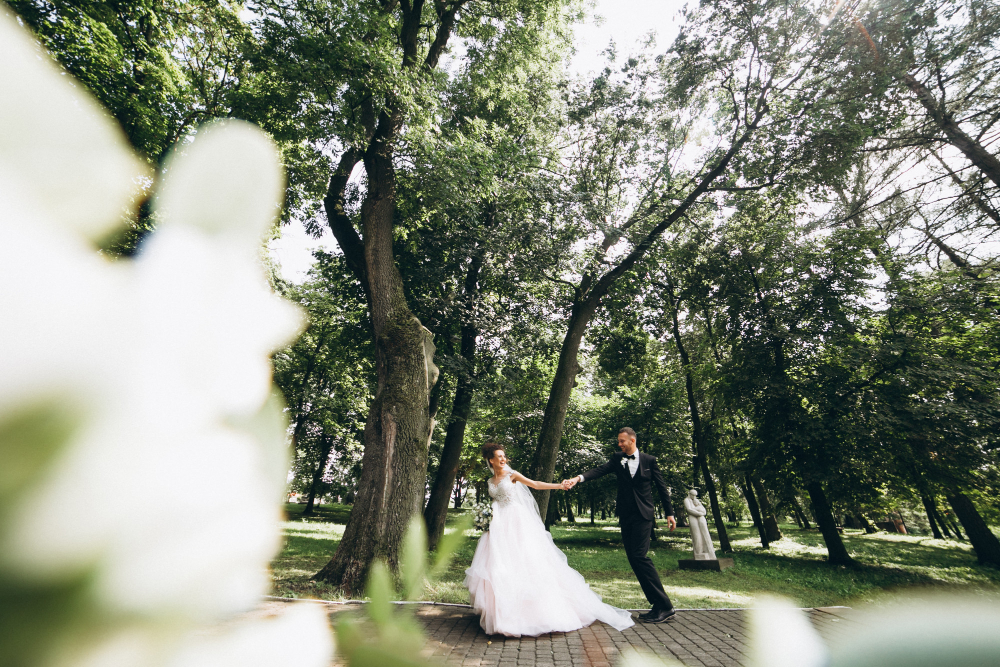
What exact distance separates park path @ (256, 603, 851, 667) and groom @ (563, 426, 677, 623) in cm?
30

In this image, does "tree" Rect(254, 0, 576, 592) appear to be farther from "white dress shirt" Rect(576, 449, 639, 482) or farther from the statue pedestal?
the statue pedestal

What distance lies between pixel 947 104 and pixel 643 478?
10.7m

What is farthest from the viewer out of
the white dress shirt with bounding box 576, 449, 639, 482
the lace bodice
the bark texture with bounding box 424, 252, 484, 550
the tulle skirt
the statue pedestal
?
the bark texture with bounding box 424, 252, 484, 550

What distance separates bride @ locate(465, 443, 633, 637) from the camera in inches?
221

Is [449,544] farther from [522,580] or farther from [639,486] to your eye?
[639,486]

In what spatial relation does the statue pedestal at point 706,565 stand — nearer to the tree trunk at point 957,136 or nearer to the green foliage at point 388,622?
the tree trunk at point 957,136

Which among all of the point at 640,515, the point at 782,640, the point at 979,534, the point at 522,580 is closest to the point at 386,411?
the point at 522,580

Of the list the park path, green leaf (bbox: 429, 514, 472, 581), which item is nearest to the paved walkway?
the park path

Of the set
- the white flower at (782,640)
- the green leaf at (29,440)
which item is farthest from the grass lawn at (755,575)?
the green leaf at (29,440)

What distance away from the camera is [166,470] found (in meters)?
0.24

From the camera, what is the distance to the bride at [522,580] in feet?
18.4

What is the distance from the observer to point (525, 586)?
5.75 metres

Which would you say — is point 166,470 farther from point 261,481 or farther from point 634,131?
point 634,131

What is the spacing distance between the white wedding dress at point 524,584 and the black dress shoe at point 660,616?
262mm
